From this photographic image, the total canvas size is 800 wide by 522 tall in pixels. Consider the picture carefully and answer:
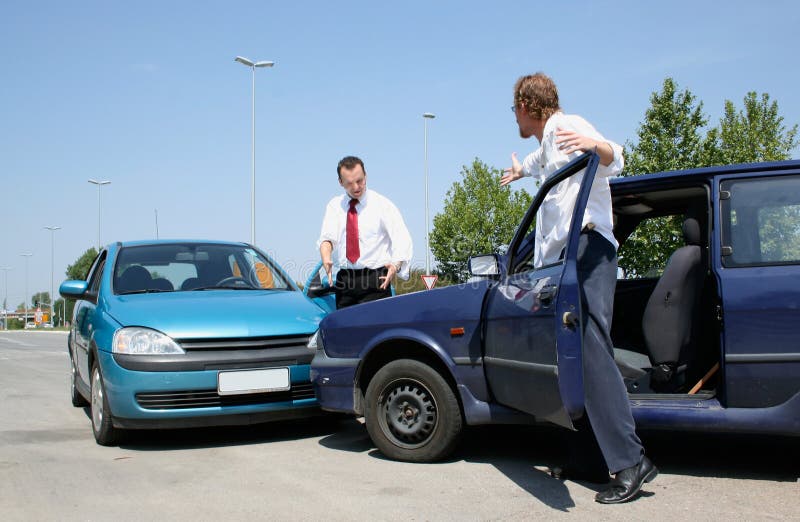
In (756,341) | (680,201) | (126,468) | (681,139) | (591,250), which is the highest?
(681,139)

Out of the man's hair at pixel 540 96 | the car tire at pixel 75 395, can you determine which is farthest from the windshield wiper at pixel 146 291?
the man's hair at pixel 540 96

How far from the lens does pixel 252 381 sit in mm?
4973

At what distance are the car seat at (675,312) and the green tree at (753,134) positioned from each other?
19563 millimetres

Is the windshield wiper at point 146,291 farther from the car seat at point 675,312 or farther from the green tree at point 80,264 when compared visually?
the green tree at point 80,264

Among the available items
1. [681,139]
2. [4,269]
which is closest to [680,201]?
[681,139]

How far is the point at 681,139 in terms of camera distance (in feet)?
73.0

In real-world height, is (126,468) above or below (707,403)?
below

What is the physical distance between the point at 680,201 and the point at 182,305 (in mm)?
3527

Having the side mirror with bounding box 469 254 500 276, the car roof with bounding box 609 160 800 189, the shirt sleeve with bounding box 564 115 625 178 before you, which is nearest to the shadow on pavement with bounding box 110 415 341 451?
the side mirror with bounding box 469 254 500 276

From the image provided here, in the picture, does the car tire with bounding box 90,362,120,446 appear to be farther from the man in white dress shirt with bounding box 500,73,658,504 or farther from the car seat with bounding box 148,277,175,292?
the man in white dress shirt with bounding box 500,73,658,504

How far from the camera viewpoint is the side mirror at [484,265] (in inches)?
167

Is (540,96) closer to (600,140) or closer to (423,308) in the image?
(600,140)

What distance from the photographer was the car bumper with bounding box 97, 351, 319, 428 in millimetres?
4816

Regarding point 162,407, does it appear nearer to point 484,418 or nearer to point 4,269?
point 484,418
